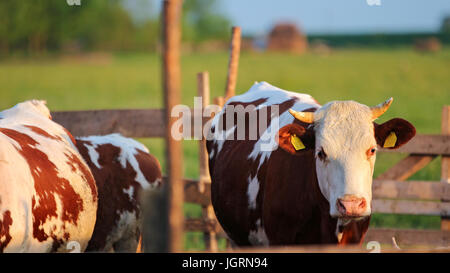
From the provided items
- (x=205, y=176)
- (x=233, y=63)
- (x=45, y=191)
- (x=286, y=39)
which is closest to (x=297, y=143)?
(x=45, y=191)

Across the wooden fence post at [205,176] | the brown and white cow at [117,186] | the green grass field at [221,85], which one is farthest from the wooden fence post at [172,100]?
the green grass field at [221,85]

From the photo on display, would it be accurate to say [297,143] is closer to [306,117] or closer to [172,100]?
[306,117]

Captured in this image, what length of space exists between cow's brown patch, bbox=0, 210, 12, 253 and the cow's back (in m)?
1.82

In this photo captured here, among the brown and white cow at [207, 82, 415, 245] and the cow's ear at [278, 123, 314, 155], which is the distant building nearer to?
the brown and white cow at [207, 82, 415, 245]

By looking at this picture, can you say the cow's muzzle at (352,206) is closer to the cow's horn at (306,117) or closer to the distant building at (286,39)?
the cow's horn at (306,117)

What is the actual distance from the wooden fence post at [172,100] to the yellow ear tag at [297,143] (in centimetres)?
204

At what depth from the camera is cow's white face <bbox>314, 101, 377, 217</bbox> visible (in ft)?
12.7

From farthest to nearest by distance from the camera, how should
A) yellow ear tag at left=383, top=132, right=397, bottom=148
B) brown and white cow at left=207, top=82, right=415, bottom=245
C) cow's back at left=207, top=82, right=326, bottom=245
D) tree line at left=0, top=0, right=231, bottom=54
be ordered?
tree line at left=0, top=0, right=231, bottom=54 < cow's back at left=207, top=82, right=326, bottom=245 < yellow ear tag at left=383, top=132, right=397, bottom=148 < brown and white cow at left=207, top=82, right=415, bottom=245

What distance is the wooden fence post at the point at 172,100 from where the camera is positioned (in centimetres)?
236

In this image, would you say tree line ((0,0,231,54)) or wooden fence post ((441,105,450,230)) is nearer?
wooden fence post ((441,105,450,230))

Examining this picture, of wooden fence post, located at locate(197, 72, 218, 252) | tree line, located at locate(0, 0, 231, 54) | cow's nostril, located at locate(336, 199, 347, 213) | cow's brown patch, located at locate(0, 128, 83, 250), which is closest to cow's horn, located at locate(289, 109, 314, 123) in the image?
cow's nostril, located at locate(336, 199, 347, 213)

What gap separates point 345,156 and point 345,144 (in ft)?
0.31

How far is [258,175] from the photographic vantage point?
4953 mm
